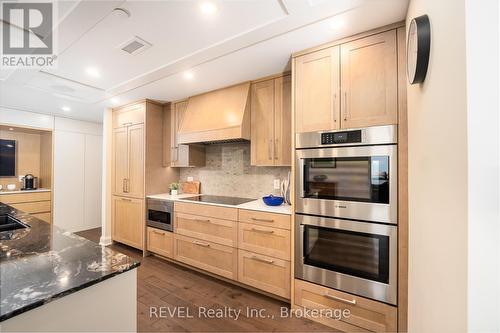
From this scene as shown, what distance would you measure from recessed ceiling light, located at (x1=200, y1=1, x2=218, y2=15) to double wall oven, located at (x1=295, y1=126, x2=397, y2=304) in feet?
3.80

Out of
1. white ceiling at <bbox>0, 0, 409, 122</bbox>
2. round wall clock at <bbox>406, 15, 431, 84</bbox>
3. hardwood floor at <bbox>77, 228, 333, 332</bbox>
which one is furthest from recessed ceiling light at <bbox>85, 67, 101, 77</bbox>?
round wall clock at <bbox>406, 15, 431, 84</bbox>

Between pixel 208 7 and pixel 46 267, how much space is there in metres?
1.68

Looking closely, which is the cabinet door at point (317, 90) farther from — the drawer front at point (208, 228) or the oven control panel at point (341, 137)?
the drawer front at point (208, 228)

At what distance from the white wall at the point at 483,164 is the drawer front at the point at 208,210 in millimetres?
1904

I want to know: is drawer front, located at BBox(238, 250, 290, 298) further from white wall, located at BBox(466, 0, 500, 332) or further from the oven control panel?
white wall, located at BBox(466, 0, 500, 332)

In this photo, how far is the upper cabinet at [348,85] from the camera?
5.17 ft

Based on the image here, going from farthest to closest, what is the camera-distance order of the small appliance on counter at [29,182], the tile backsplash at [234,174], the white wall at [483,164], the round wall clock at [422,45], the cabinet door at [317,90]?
the small appliance on counter at [29,182]
the tile backsplash at [234,174]
the cabinet door at [317,90]
the round wall clock at [422,45]
the white wall at [483,164]

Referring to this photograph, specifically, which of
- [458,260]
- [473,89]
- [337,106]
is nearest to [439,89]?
[473,89]

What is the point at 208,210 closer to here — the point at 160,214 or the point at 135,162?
the point at 160,214

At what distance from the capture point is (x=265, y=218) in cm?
211

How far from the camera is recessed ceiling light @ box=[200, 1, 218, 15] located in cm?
139

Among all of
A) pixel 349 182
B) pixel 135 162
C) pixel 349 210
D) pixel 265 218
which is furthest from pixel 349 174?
pixel 135 162

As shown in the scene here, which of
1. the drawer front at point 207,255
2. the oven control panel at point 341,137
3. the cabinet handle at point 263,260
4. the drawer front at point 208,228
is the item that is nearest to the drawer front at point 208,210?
the drawer front at point 208,228

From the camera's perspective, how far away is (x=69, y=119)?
4.43 m
